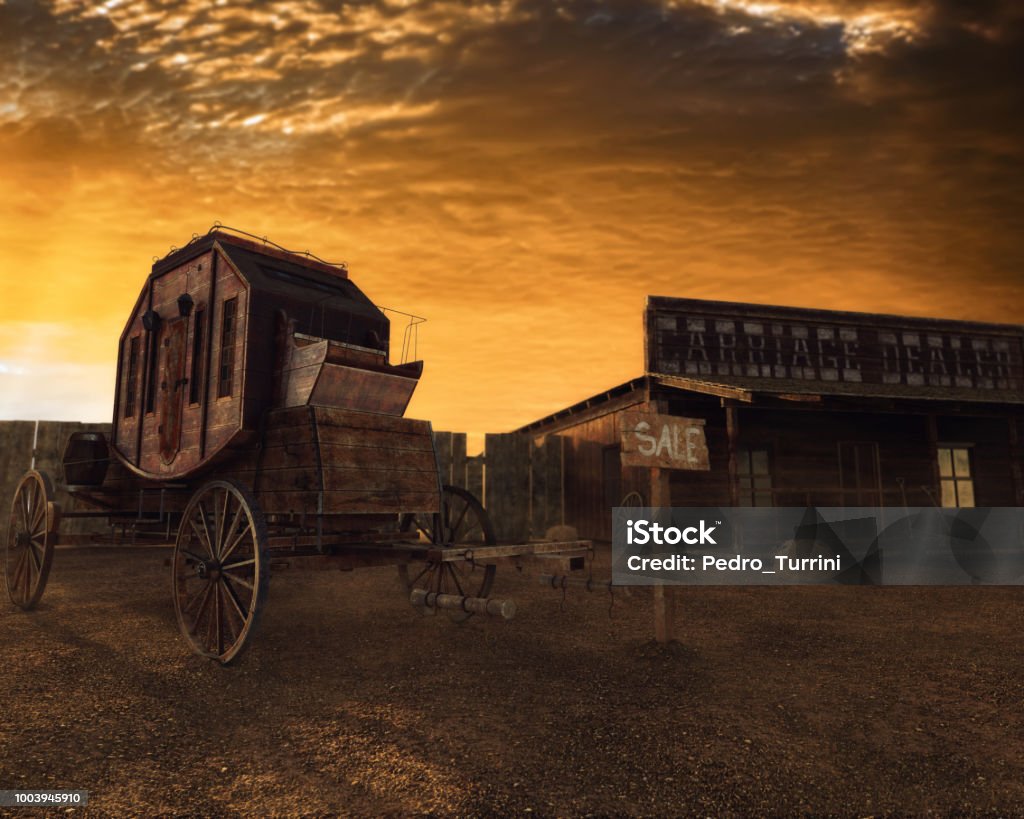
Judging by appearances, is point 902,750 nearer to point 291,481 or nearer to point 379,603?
point 291,481

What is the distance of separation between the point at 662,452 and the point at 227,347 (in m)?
4.15

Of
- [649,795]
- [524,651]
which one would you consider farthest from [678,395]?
[649,795]

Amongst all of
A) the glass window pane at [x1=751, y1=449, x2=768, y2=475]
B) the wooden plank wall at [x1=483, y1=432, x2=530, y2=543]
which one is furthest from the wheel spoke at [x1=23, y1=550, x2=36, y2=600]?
the glass window pane at [x1=751, y1=449, x2=768, y2=475]

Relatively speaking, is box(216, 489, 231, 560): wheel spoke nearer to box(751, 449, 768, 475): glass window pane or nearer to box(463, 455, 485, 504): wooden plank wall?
box(463, 455, 485, 504): wooden plank wall

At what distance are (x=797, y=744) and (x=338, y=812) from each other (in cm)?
255

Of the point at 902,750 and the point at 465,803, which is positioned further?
the point at 902,750

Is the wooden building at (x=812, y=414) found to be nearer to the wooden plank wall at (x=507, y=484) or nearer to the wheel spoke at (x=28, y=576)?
the wooden plank wall at (x=507, y=484)

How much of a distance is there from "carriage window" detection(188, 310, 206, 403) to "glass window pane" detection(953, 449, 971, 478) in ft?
59.8

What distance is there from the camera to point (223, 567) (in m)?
5.63

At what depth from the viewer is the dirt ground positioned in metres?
3.33

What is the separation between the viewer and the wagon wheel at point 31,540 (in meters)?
7.38

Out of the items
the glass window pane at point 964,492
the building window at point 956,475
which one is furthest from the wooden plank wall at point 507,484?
the glass window pane at point 964,492

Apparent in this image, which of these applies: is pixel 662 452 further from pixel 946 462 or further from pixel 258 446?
pixel 946 462

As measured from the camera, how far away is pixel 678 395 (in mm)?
14836
